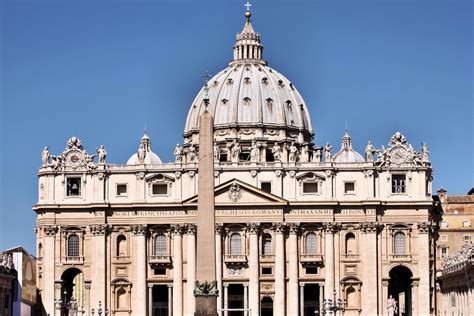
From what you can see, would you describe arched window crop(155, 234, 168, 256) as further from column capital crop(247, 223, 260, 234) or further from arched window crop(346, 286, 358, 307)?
arched window crop(346, 286, 358, 307)

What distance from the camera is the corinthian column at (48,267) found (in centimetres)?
13288

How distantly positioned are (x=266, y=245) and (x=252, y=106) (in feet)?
103

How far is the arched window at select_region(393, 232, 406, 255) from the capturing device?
13262 cm

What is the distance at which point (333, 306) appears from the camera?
380ft

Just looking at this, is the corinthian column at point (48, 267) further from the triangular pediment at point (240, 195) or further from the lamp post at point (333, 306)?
the lamp post at point (333, 306)

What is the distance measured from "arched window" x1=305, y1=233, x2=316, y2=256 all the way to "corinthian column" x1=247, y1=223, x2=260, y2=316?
15.7 ft

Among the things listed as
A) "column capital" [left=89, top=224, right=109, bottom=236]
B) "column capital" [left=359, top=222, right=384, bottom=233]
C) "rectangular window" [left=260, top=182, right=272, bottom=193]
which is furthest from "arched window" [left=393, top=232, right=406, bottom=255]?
"column capital" [left=89, top=224, right=109, bottom=236]

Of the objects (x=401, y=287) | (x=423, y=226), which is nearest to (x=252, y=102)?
(x=401, y=287)

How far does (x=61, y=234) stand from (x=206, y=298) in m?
64.5

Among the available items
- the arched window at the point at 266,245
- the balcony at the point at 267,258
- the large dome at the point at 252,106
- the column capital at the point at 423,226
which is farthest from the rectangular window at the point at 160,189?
the large dome at the point at 252,106

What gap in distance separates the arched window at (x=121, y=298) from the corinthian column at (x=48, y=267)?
597cm

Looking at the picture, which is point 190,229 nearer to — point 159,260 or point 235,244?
point 159,260

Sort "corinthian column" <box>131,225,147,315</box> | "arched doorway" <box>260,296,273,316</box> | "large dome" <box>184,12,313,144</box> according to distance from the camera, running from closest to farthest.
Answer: "corinthian column" <box>131,225,147,315</box> → "arched doorway" <box>260,296,273,316</box> → "large dome" <box>184,12,313,144</box>

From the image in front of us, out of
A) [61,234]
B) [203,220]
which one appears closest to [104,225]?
[61,234]
